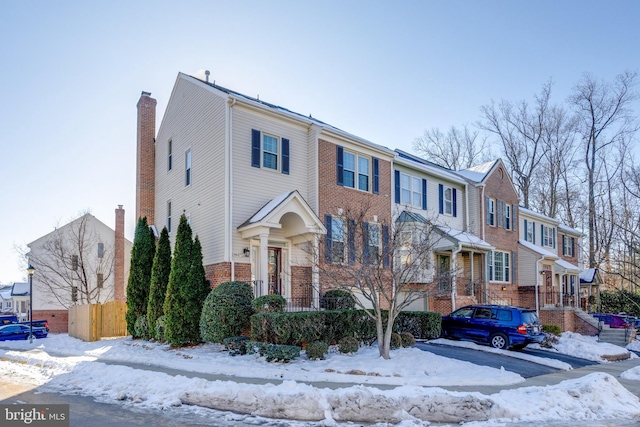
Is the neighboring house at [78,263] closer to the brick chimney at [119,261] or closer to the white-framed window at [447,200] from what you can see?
the brick chimney at [119,261]

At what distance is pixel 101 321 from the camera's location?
2080 cm

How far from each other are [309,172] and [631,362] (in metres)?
13.6

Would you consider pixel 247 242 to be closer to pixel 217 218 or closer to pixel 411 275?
pixel 217 218

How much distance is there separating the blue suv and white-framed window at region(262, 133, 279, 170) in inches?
342

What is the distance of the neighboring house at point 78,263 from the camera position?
110ft

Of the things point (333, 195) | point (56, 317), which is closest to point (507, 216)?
point (333, 195)

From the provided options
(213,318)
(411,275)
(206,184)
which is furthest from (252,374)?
(206,184)

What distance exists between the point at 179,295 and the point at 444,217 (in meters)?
14.6

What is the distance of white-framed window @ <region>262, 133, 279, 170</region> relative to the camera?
59.5 ft

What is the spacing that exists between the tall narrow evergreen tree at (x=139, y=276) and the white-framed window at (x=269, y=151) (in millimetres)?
5732

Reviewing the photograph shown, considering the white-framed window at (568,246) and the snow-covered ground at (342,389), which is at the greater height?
the white-framed window at (568,246)

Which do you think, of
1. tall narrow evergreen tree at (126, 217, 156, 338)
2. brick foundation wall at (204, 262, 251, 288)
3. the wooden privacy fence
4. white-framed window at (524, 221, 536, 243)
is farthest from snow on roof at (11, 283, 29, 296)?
white-framed window at (524, 221, 536, 243)

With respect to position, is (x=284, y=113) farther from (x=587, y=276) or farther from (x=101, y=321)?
(x=587, y=276)

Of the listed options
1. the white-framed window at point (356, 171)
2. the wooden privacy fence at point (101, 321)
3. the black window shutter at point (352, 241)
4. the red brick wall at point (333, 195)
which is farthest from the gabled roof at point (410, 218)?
the wooden privacy fence at point (101, 321)
